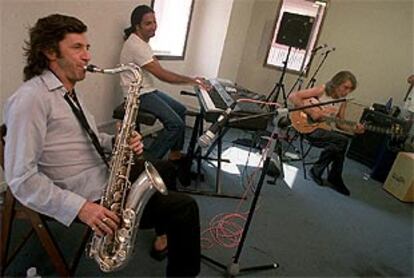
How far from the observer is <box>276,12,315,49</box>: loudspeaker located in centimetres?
457

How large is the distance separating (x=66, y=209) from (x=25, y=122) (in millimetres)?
348

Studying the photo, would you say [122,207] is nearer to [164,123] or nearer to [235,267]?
[235,267]

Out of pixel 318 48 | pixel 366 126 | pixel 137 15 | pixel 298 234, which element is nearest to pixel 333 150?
pixel 366 126

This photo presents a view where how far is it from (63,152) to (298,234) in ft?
5.86

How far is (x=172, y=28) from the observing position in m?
4.05

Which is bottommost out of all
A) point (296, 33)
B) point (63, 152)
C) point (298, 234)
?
point (298, 234)

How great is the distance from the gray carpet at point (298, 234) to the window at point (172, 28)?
4.59 ft

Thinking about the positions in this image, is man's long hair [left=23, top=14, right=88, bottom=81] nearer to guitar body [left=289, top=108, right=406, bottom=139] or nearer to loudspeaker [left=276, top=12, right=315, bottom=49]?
guitar body [left=289, top=108, right=406, bottom=139]

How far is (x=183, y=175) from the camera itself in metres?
2.90

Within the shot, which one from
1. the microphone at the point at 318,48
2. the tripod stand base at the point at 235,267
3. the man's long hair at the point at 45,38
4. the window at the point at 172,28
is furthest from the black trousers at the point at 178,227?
the microphone at the point at 318,48

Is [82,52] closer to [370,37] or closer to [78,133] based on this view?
[78,133]

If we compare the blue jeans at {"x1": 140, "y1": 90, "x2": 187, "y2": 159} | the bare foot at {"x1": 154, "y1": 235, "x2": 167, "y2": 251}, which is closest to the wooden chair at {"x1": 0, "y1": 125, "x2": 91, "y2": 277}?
the bare foot at {"x1": 154, "y1": 235, "x2": 167, "y2": 251}

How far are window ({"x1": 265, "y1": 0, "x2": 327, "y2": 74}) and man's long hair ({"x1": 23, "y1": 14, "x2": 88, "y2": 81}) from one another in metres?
3.71

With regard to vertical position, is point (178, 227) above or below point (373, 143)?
above
